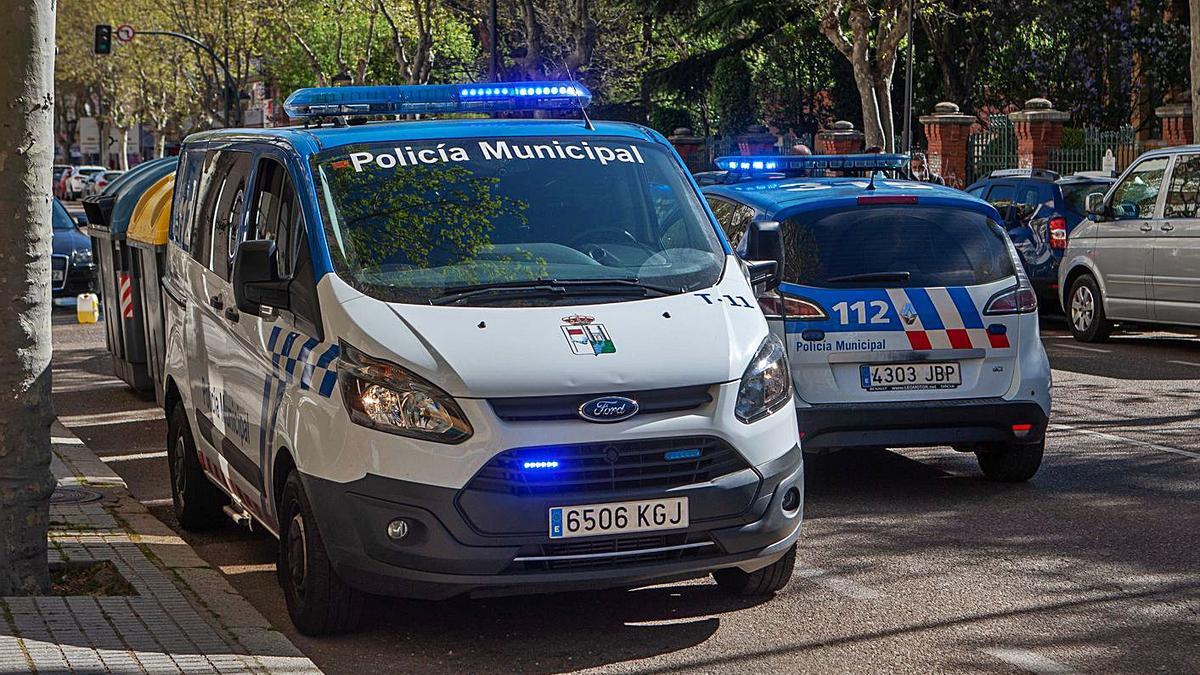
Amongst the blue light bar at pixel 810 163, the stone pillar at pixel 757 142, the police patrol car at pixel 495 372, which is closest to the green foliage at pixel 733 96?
the stone pillar at pixel 757 142

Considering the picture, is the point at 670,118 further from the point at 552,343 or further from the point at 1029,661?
the point at 1029,661

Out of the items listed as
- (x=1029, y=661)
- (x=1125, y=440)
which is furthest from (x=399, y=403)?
(x=1125, y=440)

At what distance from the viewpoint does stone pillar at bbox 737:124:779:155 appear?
42000 millimetres

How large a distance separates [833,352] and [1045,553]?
163 centimetres

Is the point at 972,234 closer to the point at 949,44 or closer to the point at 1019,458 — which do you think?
the point at 1019,458

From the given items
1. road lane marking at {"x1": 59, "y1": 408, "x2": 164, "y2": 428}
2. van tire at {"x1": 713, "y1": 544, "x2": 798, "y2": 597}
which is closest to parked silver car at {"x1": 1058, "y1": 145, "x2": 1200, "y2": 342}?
road lane marking at {"x1": 59, "y1": 408, "x2": 164, "y2": 428}

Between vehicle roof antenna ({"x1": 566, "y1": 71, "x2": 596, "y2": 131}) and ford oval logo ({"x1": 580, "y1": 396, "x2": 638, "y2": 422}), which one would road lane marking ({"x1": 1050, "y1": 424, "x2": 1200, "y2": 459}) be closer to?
vehicle roof antenna ({"x1": 566, "y1": 71, "x2": 596, "y2": 131})

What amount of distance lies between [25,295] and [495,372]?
6.47 ft

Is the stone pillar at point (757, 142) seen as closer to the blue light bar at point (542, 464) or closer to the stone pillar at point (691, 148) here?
the stone pillar at point (691, 148)

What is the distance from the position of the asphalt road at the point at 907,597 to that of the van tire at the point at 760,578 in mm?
69

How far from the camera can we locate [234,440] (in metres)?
7.57

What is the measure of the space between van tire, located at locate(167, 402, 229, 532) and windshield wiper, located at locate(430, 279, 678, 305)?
258cm

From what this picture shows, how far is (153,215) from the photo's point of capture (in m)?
13.3

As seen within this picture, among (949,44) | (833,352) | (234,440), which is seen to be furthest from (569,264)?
(949,44)
